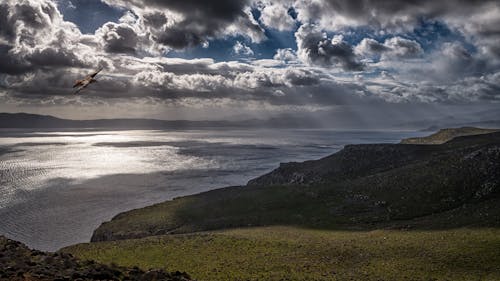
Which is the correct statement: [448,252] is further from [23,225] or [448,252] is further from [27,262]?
[23,225]

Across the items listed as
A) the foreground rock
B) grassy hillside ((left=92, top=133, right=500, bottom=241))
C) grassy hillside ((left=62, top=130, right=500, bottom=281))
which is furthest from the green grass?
grassy hillside ((left=92, top=133, right=500, bottom=241))

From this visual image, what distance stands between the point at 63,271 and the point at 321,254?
99.5 feet

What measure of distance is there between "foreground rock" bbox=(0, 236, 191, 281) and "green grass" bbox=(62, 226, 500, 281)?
33.7 feet

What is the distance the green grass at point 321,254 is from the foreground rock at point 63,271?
33.7 feet

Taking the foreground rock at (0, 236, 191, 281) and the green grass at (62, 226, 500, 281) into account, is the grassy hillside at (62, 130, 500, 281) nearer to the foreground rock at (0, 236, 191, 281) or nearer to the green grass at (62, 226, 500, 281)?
the green grass at (62, 226, 500, 281)

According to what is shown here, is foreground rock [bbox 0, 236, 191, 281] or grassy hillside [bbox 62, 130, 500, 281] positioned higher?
foreground rock [bbox 0, 236, 191, 281]

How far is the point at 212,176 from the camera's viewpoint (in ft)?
586

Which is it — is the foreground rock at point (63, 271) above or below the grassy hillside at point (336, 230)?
above

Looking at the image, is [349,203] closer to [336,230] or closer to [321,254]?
[336,230]

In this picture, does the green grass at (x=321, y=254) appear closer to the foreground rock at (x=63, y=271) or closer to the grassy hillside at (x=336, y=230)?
the grassy hillside at (x=336, y=230)

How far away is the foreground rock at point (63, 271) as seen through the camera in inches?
1019

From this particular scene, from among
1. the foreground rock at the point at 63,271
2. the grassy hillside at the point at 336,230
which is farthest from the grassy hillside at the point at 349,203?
the foreground rock at the point at 63,271

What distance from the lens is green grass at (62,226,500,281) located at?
37812 mm

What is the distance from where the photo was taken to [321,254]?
45719 millimetres
